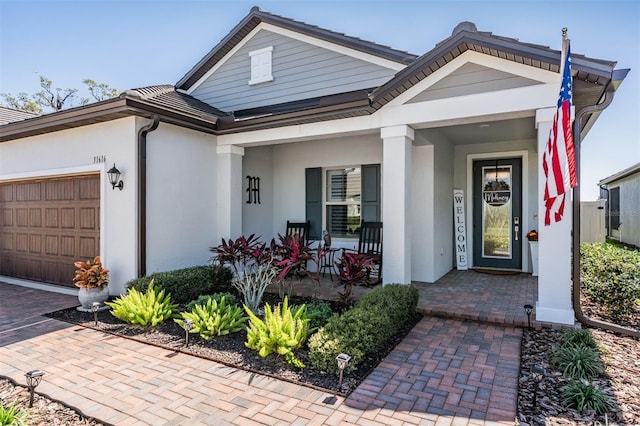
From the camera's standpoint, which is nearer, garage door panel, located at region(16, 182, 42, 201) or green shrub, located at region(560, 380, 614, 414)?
green shrub, located at region(560, 380, 614, 414)

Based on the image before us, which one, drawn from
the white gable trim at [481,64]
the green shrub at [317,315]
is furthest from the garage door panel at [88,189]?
the white gable trim at [481,64]

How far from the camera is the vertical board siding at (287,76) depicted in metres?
7.42

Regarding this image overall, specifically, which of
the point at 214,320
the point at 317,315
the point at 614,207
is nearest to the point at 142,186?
the point at 214,320

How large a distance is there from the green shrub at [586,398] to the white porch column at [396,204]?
2879 millimetres

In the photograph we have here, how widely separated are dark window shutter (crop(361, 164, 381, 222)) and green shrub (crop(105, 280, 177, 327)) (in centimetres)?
427

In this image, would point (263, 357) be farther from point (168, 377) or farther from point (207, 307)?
point (207, 307)

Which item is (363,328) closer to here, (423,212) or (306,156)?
(423,212)

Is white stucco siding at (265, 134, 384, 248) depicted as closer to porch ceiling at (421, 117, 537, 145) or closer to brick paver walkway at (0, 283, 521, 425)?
porch ceiling at (421, 117, 537, 145)

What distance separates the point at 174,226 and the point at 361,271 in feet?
11.9

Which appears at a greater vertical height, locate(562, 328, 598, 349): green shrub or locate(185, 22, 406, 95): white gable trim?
locate(185, 22, 406, 95): white gable trim

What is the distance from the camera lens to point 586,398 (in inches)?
113

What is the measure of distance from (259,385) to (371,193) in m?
5.16

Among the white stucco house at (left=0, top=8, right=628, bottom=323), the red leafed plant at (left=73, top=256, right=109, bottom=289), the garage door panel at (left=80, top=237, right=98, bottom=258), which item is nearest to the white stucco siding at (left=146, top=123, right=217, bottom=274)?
the white stucco house at (left=0, top=8, right=628, bottom=323)

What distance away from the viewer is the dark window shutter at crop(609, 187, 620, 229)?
15703mm
